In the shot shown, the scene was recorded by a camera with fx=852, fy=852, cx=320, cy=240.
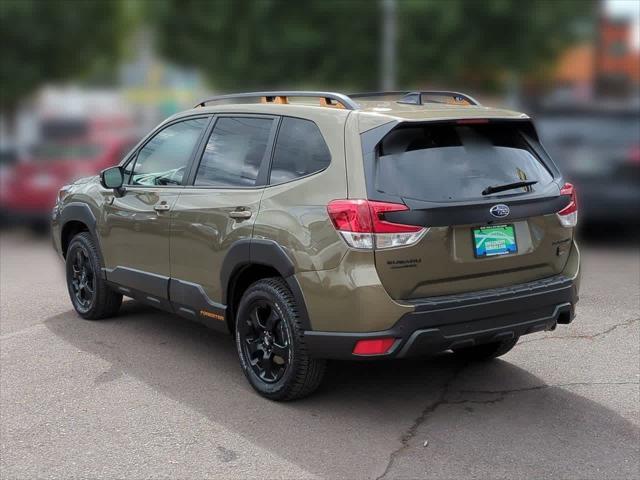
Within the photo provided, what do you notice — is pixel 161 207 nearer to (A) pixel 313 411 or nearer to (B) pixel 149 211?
(B) pixel 149 211

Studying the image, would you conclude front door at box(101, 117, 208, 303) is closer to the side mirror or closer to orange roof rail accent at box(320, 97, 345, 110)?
the side mirror

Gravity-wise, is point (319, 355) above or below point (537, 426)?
above

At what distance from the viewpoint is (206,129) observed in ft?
18.5

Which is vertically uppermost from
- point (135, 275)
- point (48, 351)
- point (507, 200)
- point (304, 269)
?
point (507, 200)

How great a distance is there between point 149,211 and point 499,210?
252 centimetres

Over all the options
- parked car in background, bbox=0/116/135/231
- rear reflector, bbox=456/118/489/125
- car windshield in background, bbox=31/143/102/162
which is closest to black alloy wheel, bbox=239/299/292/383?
rear reflector, bbox=456/118/489/125

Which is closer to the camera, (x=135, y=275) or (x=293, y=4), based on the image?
(x=135, y=275)

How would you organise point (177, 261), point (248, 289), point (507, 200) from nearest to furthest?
point (507, 200)
point (248, 289)
point (177, 261)

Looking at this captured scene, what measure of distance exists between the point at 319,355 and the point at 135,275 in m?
2.05

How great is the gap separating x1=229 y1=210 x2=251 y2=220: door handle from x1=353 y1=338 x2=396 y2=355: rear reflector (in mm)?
1076

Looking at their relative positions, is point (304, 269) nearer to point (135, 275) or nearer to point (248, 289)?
point (248, 289)

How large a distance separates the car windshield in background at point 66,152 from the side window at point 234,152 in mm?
7971

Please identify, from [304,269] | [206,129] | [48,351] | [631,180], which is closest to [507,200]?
Result: [304,269]

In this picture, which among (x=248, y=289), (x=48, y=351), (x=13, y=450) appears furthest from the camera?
(x=48, y=351)
